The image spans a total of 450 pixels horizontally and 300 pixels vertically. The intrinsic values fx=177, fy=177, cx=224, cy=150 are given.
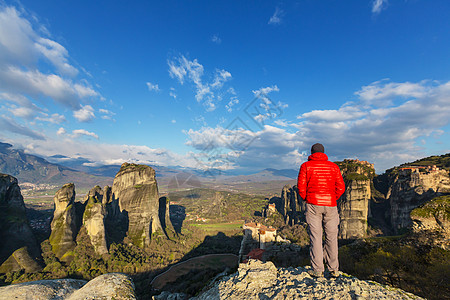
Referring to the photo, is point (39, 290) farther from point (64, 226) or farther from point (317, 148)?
point (64, 226)

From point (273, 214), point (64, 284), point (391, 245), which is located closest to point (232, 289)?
point (391, 245)

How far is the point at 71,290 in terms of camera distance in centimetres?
1357

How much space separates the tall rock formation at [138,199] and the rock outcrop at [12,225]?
956 inches

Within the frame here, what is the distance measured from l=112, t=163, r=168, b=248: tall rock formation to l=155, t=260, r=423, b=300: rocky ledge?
6650 cm

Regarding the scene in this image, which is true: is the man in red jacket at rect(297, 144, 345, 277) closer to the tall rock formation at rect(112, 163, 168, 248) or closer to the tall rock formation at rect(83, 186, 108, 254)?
the tall rock formation at rect(83, 186, 108, 254)

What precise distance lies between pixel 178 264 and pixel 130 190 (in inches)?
1303

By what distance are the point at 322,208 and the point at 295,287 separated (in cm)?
237

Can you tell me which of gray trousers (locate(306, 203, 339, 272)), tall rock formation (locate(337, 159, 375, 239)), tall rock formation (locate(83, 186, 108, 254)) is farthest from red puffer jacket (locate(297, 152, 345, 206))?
tall rock formation (locate(83, 186, 108, 254))

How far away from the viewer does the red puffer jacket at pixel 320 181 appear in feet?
17.3

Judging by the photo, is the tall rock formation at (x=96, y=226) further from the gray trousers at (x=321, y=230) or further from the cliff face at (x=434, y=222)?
the cliff face at (x=434, y=222)

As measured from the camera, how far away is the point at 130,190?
223ft

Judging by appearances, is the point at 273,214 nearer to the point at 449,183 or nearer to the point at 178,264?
the point at 178,264

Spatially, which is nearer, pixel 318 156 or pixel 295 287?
pixel 295 287

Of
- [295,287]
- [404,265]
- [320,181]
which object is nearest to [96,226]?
[295,287]
